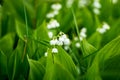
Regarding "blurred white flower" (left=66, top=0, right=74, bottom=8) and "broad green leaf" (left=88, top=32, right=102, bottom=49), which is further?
"blurred white flower" (left=66, top=0, right=74, bottom=8)

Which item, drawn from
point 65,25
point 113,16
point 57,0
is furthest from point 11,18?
point 113,16

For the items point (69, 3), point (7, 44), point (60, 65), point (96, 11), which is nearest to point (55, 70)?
point (60, 65)

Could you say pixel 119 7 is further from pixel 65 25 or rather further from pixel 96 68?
pixel 96 68

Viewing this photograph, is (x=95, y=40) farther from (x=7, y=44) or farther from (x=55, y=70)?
(x=55, y=70)

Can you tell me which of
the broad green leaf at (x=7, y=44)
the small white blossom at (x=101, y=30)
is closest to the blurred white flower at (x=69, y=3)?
the small white blossom at (x=101, y=30)

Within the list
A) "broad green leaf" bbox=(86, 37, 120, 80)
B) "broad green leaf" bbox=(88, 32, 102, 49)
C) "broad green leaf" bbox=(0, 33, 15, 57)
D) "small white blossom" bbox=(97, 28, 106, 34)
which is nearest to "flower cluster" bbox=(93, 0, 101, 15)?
"small white blossom" bbox=(97, 28, 106, 34)

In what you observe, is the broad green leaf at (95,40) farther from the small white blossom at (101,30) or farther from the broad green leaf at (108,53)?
the broad green leaf at (108,53)

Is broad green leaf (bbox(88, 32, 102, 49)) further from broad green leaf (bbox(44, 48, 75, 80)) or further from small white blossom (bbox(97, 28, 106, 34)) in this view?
broad green leaf (bbox(44, 48, 75, 80))

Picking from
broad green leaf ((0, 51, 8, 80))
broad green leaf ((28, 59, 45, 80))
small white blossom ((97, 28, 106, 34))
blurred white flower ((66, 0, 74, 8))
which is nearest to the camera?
broad green leaf ((28, 59, 45, 80))
